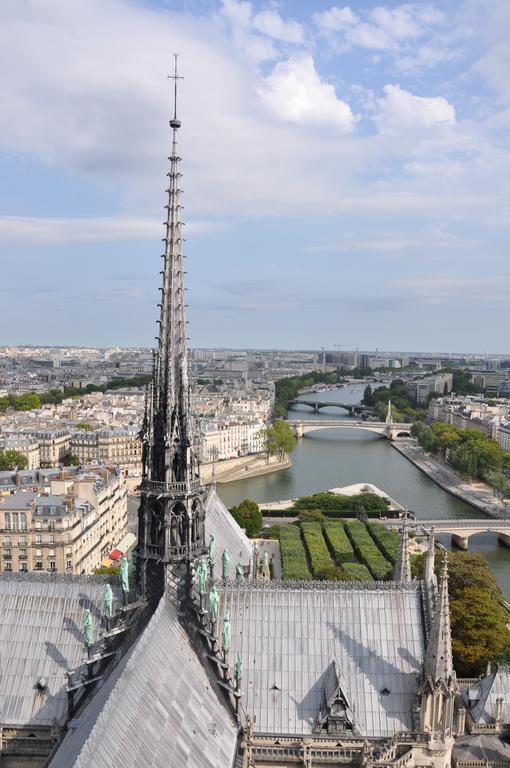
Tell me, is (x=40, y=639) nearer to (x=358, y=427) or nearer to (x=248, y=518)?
(x=248, y=518)

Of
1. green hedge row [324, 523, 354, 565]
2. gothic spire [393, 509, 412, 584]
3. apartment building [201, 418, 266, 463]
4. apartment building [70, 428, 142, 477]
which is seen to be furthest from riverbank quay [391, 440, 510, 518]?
gothic spire [393, 509, 412, 584]

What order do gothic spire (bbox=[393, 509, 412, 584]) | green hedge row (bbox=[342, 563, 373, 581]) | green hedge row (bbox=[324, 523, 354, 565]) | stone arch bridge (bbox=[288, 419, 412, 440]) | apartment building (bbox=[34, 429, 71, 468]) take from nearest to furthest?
gothic spire (bbox=[393, 509, 412, 584]) < green hedge row (bbox=[342, 563, 373, 581]) < green hedge row (bbox=[324, 523, 354, 565]) < apartment building (bbox=[34, 429, 71, 468]) < stone arch bridge (bbox=[288, 419, 412, 440])

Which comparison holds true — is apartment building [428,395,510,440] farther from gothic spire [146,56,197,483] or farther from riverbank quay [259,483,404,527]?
gothic spire [146,56,197,483]

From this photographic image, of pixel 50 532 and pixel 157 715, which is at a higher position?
pixel 157 715

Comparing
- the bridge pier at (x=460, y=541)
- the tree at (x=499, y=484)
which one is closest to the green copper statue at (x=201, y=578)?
the bridge pier at (x=460, y=541)

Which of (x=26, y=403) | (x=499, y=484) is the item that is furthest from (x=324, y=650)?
(x=26, y=403)

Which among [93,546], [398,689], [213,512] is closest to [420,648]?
[398,689]
